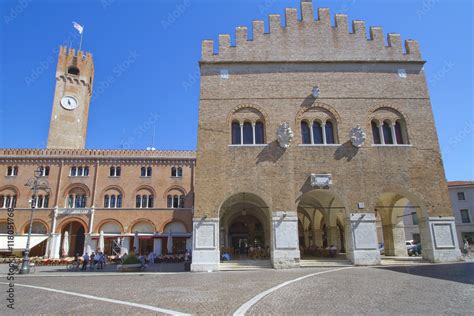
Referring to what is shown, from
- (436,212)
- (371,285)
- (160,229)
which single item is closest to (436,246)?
(436,212)

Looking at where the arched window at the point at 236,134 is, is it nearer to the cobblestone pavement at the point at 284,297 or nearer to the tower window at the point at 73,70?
the cobblestone pavement at the point at 284,297

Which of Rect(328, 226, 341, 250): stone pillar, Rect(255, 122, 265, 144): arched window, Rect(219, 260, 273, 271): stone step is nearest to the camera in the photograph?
Rect(219, 260, 273, 271): stone step

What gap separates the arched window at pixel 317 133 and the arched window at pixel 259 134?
2.82 metres

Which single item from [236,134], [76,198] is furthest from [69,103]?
[236,134]

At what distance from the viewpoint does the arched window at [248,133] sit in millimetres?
16734

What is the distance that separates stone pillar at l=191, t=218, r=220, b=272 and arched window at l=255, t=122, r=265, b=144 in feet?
15.7

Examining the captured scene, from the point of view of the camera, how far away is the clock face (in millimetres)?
38719

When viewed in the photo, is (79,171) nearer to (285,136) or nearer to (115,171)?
(115,171)

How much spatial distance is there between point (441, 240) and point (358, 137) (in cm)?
643

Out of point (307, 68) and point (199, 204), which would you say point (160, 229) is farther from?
point (307, 68)

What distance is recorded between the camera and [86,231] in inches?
1170

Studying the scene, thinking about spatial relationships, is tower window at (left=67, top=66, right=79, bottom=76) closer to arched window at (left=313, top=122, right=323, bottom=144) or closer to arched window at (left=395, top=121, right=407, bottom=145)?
arched window at (left=313, top=122, right=323, bottom=144)

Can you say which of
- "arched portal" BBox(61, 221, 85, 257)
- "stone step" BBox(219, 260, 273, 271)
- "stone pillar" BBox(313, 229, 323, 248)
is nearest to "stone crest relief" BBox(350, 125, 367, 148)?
"stone step" BBox(219, 260, 273, 271)

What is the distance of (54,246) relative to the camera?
29.0m
